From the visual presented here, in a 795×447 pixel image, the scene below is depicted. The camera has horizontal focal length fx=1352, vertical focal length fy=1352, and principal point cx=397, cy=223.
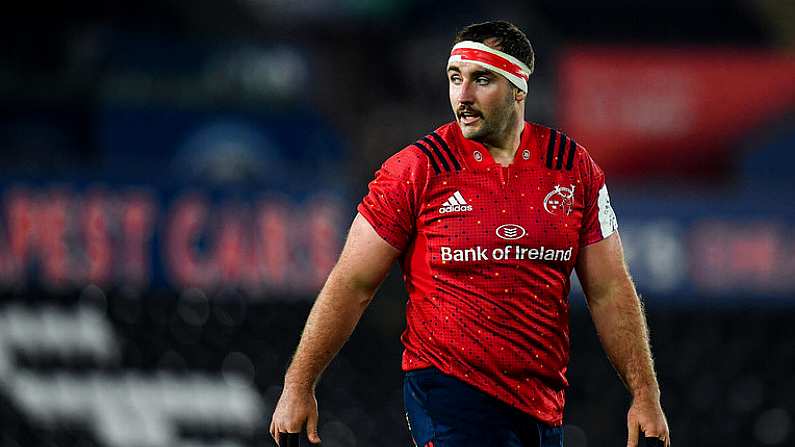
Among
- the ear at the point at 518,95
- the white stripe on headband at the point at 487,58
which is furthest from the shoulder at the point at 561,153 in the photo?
the white stripe on headband at the point at 487,58

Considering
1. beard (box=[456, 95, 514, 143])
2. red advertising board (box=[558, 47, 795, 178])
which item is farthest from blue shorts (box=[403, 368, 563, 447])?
red advertising board (box=[558, 47, 795, 178])

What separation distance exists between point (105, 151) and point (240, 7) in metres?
2.05

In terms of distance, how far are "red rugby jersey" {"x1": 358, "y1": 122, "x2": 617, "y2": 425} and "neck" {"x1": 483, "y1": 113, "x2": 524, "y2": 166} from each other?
0.02 m

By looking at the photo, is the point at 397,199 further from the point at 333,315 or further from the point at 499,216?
the point at 333,315

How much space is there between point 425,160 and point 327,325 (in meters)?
0.61

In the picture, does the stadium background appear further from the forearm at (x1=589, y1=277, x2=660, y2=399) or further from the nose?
the nose

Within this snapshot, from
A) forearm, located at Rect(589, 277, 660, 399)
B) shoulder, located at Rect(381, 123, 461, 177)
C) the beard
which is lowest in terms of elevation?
forearm, located at Rect(589, 277, 660, 399)

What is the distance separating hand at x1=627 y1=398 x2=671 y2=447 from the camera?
4375mm

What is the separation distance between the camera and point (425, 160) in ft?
13.7

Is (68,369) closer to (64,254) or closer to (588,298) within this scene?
(64,254)

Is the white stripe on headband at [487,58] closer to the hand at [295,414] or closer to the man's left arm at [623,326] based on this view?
the man's left arm at [623,326]

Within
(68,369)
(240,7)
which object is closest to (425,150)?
(68,369)

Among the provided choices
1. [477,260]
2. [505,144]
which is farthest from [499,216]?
[505,144]

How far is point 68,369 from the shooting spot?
307 inches
